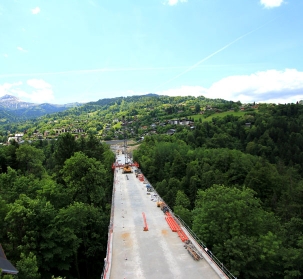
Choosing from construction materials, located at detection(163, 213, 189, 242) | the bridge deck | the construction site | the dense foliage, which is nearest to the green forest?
the dense foliage

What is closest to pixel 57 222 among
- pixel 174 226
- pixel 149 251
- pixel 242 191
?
pixel 149 251

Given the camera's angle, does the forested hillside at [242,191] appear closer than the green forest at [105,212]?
No

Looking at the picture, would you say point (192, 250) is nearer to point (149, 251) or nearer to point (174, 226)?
point (149, 251)

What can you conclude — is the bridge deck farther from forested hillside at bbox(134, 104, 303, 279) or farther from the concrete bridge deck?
forested hillside at bbox(134, 104, 303, 279)

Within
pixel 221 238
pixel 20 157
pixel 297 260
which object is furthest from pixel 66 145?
pixel 297 260

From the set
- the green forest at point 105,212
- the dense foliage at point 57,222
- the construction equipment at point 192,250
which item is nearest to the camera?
the construction equipment at point 192,250

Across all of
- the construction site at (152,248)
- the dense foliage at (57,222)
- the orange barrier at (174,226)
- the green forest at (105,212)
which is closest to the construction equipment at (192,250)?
the construction site at (152,248)

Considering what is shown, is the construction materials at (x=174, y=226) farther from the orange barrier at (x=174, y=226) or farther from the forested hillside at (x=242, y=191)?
the forested hillside at (x=242, y=191)
